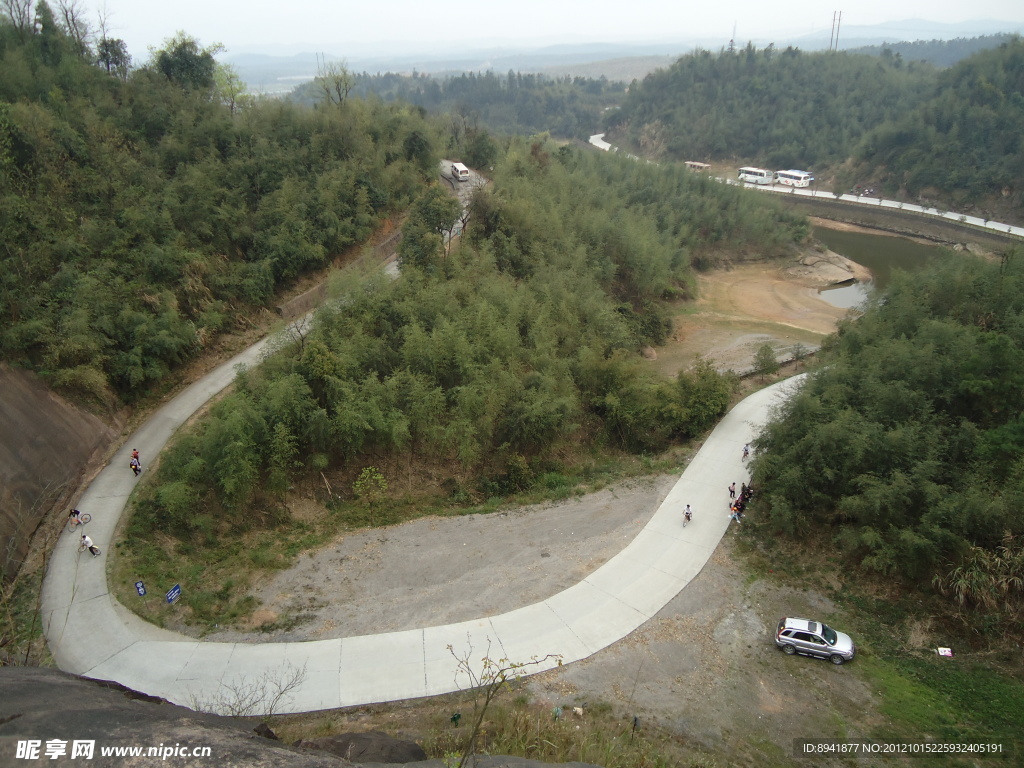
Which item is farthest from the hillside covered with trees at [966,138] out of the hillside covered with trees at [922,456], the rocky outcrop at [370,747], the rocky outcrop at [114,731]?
the rocky outcrop at [114,731]

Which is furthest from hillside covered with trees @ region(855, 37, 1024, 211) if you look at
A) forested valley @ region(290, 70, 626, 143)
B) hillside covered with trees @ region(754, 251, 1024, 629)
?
forested valley @ region(290, 70, 626, 143)

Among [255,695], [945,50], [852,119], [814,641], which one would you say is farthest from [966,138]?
[945,50]

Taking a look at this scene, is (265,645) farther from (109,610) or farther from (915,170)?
(915,170)

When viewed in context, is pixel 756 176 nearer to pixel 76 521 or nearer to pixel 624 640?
pixel 624 640

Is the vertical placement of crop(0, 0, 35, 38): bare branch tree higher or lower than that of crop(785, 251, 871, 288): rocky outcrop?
higher

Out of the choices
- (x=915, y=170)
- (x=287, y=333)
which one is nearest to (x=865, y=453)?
(x=287, y=333)

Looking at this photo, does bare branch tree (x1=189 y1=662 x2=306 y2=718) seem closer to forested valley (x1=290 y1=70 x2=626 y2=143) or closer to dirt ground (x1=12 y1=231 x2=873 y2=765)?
dirt ground (x1=12 y1=231 x2=873 y2=765)
